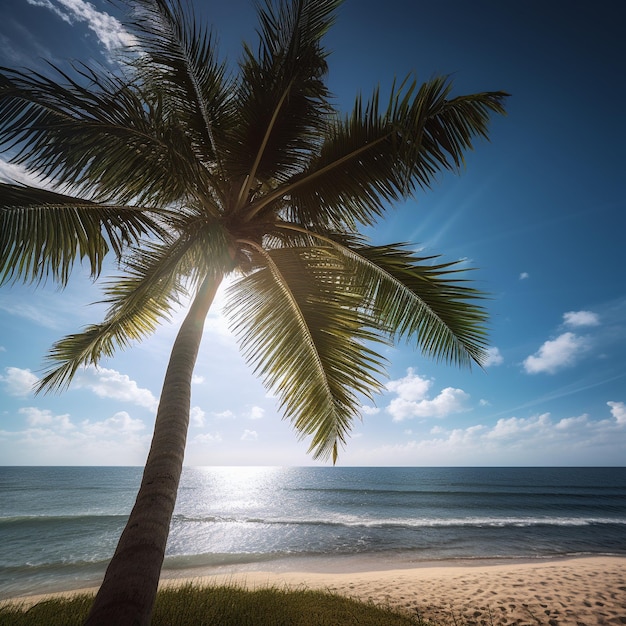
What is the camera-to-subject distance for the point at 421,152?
387 centimetres

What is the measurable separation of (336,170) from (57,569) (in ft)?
55.1

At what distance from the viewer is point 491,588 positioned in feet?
31.2

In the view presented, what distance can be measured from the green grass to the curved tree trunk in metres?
3.40

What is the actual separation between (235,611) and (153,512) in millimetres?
4554

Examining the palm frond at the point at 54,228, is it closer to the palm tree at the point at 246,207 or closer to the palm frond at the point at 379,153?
the palm tree at the point at 246,207

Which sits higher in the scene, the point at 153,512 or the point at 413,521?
the point at 413,521

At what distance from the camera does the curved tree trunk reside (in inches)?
89.8

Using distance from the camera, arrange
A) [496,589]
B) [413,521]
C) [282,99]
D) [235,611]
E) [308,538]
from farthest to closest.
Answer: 1. [413,521]
2. [308,538]
3. [496,589]
4. [235,611]
5. [282,99]

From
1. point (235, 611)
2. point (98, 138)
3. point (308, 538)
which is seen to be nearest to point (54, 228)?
point (98, 138)

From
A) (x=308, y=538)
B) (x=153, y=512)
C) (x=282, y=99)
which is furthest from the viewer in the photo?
(x=308, y=538)

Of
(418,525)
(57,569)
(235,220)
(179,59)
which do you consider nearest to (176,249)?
(235,220)

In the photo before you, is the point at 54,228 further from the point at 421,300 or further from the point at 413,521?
the point at 413,521

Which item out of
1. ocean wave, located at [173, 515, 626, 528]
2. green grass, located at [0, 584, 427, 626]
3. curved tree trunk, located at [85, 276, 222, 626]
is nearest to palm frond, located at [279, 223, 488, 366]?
curved tree trunk, located at [85, 276, 222, 626]

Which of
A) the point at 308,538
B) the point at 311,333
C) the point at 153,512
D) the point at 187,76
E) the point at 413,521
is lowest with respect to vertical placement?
the point at 308,538
